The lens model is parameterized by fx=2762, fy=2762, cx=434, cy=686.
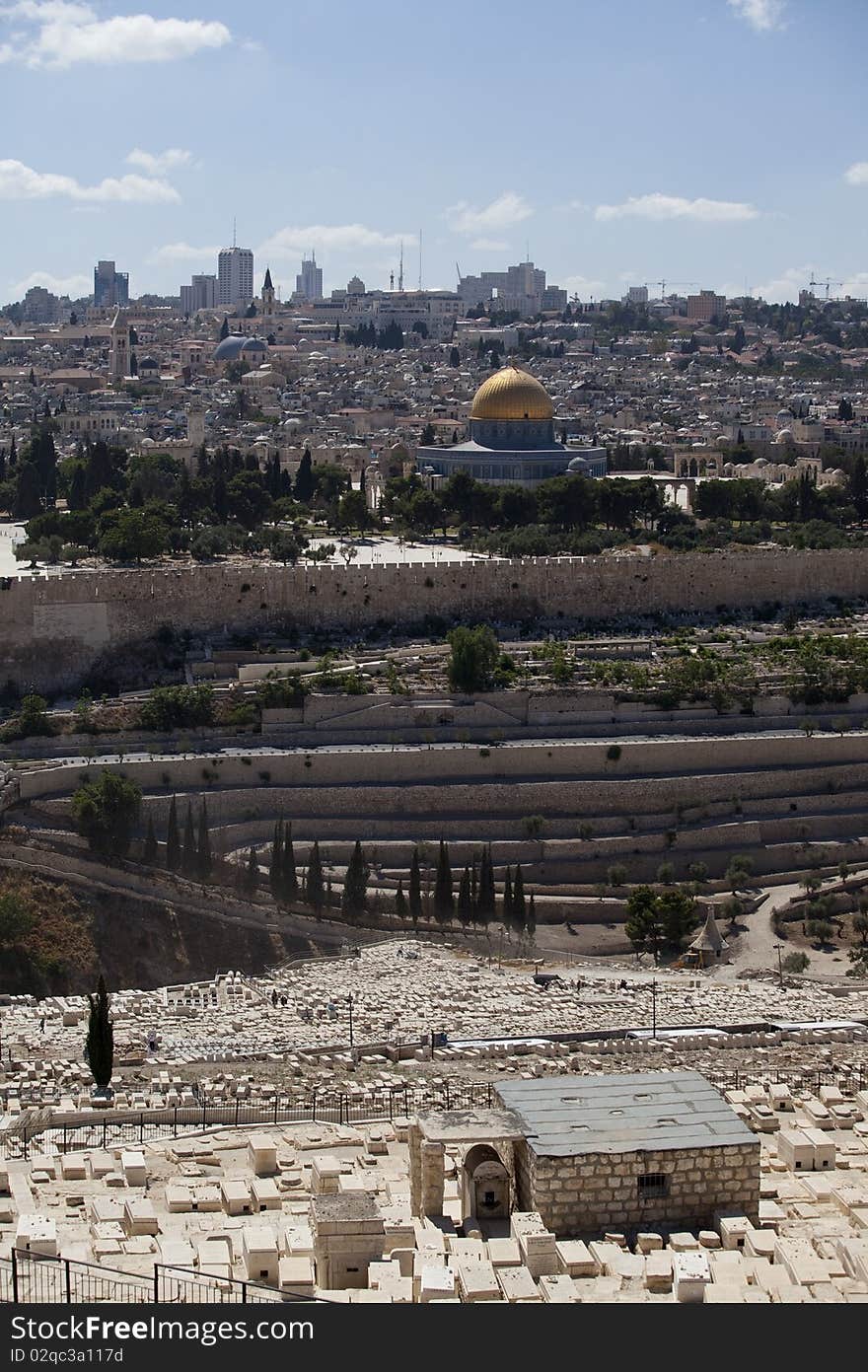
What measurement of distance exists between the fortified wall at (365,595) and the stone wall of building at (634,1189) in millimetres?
20817

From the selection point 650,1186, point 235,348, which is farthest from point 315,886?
point 235,348

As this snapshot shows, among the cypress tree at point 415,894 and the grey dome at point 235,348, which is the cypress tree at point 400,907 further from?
the grey dome at point 235,348

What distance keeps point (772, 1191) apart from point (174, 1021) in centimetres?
758

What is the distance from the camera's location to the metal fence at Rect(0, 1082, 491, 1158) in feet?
54.9

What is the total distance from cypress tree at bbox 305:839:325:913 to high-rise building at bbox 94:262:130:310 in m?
124

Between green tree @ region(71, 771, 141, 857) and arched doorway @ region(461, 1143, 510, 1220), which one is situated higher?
arched doorway @ region(461, 1143, 510, 1220)

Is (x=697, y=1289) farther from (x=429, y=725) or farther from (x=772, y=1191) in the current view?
(x=429, y=725)

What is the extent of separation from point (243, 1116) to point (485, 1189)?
3217mm

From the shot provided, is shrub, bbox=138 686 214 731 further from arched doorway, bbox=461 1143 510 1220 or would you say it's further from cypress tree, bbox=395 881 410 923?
arched doorway, bbox=461 1143 510 1220

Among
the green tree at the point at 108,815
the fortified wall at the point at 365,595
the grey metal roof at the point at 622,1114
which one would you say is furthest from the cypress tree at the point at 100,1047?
the fortified wall at the point at 365,595

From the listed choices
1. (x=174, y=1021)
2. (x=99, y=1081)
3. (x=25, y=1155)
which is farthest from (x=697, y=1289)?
(x=174, y=1021)

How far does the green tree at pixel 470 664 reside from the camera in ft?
108

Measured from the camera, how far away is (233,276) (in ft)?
462

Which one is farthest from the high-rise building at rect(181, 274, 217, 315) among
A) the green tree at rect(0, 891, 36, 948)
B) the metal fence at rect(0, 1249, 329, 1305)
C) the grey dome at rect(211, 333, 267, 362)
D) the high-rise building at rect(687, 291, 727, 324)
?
the metal fence at rect(0, 1249, 329, 1305)
